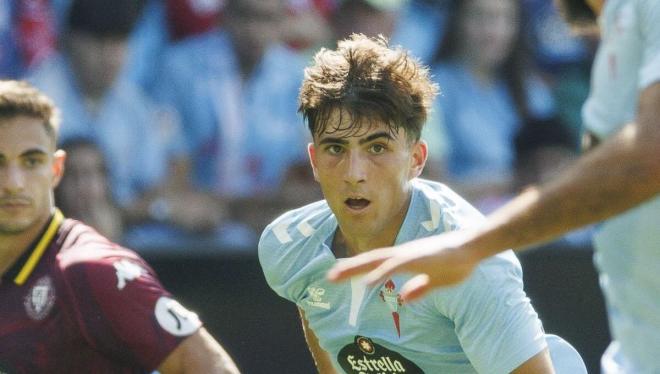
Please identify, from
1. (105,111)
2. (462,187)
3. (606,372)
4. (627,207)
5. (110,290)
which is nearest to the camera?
(627,207)

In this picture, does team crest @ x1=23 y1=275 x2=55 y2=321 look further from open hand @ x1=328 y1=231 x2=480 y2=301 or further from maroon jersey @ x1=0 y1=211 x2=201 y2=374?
open hand @ x1=328 y1=231 x2=480 y2=301

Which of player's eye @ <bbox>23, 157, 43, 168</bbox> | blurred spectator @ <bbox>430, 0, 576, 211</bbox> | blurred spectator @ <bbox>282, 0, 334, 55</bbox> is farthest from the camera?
blurred spectator @ <bbox>430, 0, 576, 211</bbox>

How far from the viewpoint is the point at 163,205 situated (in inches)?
244

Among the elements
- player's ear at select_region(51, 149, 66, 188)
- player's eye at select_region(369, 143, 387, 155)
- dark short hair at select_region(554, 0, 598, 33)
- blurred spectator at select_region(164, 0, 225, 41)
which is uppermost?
blurred spectator at select_region(164, 0, 225, 41)

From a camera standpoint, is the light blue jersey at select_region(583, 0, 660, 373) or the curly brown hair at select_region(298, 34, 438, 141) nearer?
the light blue jersey at select_region(583, 0, 660, 373)

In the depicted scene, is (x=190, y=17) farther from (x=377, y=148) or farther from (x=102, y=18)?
(x=377, y=148)

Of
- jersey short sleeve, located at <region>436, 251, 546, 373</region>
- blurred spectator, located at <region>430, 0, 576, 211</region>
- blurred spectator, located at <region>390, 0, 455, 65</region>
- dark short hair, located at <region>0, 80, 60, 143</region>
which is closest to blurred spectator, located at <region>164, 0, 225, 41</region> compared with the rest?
blurred spectator, located at <region>390, 0, 455, 65</region>

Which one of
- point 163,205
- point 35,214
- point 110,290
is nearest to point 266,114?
point 163,205

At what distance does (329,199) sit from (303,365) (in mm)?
2959

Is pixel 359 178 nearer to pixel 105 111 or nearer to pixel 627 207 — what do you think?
pixel 627 207

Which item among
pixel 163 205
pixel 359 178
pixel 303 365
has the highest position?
pixel 359 178

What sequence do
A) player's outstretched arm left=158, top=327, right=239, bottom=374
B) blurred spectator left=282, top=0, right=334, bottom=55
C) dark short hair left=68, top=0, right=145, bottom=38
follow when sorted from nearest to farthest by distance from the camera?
player's outstretched arm left=158, top=327, right=239, bottom=374, dark short hair left=68, top=0, right=145, bottom=38, blurred spectator left=282, top=0, right=334, bottom=55

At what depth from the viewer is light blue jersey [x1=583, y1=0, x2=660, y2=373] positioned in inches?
81.1

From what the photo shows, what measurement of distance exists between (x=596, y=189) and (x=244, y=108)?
444cm
